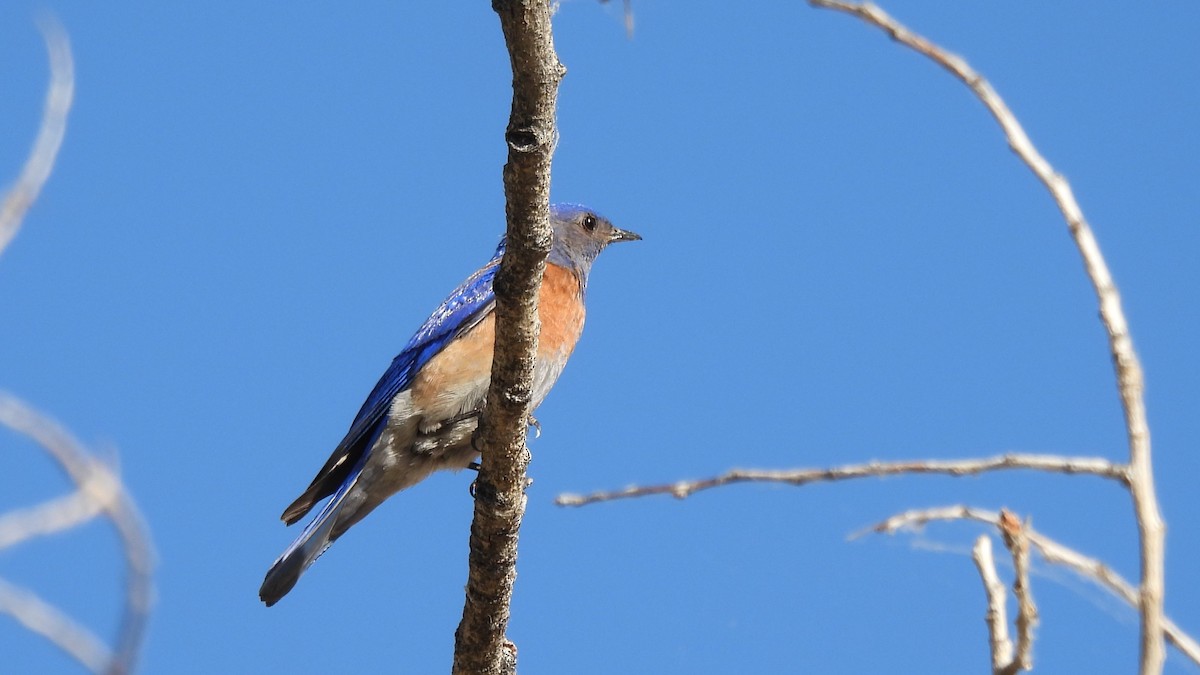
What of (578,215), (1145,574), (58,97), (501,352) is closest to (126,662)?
(1145,574)

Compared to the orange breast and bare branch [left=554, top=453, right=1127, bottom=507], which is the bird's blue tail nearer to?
the orange breast

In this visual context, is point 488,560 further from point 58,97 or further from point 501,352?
point 58,97

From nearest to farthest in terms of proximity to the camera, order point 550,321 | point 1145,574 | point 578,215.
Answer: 1. point 1145,574
2. point 550,321
3. point 578,215

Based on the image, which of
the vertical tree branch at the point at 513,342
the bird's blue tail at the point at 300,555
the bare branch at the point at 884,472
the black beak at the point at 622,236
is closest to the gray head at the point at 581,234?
the black beak at the point at 622,236

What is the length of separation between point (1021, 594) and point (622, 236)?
6044 mm

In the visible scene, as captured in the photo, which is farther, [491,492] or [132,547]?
[491,492]

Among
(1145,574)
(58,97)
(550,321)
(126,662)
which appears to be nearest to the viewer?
(1145,574)

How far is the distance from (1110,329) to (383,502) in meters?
4.83

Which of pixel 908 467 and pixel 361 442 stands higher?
pixel 361 442

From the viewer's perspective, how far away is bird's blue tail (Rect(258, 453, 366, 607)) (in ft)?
19.4

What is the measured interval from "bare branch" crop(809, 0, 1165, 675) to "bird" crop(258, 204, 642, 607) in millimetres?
3856

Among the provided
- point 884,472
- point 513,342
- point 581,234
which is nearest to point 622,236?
point 581,234

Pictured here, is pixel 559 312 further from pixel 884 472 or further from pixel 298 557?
pixel 884 472

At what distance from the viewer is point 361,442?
6273 mm
